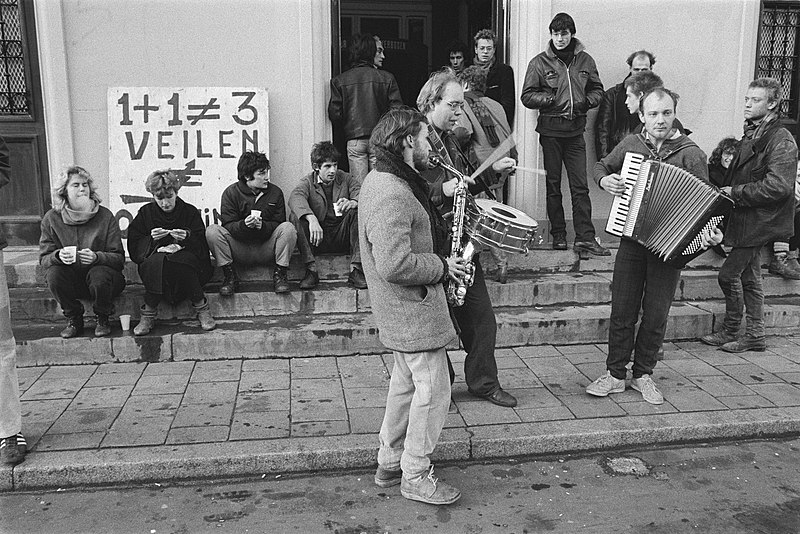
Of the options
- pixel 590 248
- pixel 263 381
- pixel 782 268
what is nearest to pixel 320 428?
pixel 263 381

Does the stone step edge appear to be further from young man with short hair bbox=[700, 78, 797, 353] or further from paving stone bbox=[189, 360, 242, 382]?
young man with short hair bbox=[700, 78, 797, 353]

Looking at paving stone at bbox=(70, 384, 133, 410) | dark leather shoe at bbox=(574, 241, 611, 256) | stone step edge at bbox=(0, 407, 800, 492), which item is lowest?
stone step edge at bbox=(0, 407, 800, 492)

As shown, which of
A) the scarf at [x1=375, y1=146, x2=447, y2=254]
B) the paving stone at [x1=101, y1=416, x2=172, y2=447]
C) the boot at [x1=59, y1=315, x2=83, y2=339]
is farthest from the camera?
the boot at [x1=59, y1=315, x2=83, y2=339]

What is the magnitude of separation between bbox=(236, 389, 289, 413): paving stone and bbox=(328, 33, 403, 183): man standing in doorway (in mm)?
2570

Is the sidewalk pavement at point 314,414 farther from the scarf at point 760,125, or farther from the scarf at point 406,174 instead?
the scarf at point 760,125

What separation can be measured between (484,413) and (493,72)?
12.2 feet

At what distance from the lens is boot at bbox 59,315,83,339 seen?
17.9 feet

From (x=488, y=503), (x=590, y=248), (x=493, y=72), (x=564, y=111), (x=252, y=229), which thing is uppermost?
(x=493, y=72)

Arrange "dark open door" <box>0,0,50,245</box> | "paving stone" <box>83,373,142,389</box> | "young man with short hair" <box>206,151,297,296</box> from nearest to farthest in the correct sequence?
1. "paving stone" <box>83,373,142,389</box>
2. "young man with short hair" <box>206,151,297,296</box>
3. "dark open door" <box>0,0,50,245</box>

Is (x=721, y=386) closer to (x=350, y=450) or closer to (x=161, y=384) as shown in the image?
(x=350, y=450)

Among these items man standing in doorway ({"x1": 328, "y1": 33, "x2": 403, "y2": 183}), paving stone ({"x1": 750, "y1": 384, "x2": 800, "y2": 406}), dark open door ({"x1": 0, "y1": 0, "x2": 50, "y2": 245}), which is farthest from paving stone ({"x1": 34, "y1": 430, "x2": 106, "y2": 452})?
paving stone ({"x1": 750, "y1": 384, "x2": 800, "y2": 406})

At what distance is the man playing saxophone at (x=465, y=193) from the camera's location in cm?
424

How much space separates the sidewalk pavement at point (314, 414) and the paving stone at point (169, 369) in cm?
Answer: 1

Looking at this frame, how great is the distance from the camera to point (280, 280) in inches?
239
